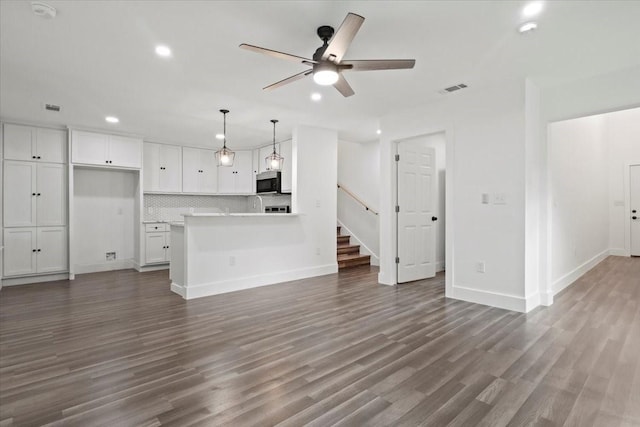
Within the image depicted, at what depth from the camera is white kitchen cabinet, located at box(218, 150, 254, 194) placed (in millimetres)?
7648

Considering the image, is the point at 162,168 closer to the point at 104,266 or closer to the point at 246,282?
the point at 104,266

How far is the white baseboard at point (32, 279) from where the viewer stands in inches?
207

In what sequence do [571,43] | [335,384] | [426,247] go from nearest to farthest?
[335,384] < [571,43] < [426,247]

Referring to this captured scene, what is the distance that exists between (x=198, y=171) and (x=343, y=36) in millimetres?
5928

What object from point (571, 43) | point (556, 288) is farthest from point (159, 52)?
point (556, 288)

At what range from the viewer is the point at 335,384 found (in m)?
2.17

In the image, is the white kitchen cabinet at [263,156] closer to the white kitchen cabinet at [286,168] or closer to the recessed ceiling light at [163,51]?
the white kitchen cabinet at [286,168]

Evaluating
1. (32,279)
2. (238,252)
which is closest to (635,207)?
(238,252)

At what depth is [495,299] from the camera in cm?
386

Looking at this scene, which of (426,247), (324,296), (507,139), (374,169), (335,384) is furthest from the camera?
(374,169)

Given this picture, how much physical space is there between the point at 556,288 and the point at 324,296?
3.17 meters

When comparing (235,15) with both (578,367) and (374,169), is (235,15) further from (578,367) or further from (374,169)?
(374,169)

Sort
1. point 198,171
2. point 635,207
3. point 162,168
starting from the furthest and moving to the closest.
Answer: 1. point 635,207
2. point 198,171
3. point 162,168

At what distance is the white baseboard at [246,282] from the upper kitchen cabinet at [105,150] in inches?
116
